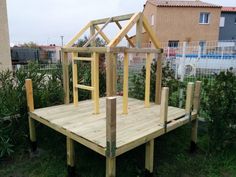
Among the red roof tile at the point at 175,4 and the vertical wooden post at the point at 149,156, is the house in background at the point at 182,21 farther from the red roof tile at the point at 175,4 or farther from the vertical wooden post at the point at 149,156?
the vertical wooden post at the point at 149,156

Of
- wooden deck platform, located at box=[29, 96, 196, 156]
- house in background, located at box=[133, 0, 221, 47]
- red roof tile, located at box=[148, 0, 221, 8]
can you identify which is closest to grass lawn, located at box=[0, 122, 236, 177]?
wooden deck platform, located at box=[29, 96, 196, 156]

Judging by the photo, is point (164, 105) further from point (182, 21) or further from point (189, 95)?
point (182, 21)

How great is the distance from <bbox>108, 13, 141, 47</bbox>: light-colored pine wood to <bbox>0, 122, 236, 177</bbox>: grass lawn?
5.62ft

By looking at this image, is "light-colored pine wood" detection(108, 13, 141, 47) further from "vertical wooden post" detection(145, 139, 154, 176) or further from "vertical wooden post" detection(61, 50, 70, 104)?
"vertical wooden post" detection(145, 139, 154, 176)

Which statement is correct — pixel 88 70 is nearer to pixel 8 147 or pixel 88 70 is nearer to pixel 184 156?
pixel 8 147

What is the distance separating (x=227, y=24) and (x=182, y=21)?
286 inches

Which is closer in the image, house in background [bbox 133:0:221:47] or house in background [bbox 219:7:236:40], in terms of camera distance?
house in background [bbox 133:0:221:47]

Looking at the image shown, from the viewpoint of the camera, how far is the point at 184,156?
3025 millimetres

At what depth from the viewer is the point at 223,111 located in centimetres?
275

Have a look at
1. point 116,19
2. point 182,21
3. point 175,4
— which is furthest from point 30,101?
point 182,21

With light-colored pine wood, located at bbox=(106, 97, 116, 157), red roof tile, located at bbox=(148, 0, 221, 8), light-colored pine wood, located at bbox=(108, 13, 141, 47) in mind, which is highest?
red roof tile, located at bbox=(148, 0, 221, 8)

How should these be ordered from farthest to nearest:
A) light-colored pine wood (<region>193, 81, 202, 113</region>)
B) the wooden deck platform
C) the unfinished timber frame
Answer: light-colored pine wood (<region>193, 81, 202, 113</region>) < the wooden deck platform < the unfinished timber frame

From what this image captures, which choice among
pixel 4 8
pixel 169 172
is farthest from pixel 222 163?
pixel 4 8

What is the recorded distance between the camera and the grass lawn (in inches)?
103
